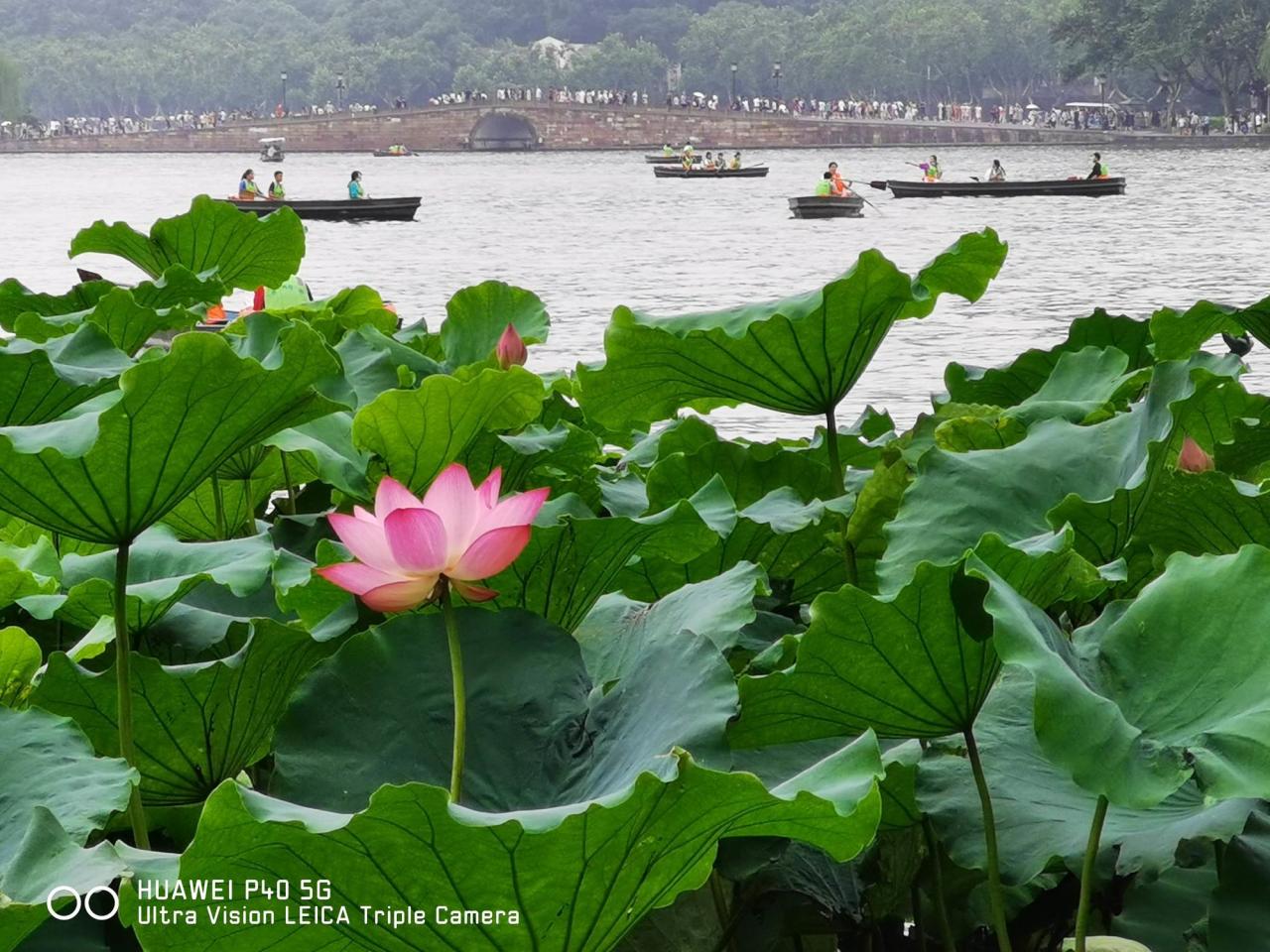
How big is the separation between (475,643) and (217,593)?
13.7 inches

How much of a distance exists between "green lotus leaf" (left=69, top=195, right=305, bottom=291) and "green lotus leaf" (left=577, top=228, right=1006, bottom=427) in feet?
2.36

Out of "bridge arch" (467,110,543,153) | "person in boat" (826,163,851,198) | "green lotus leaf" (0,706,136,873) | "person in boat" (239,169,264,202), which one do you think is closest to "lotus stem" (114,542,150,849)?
"green lotus leaf" (0,706,136,873)

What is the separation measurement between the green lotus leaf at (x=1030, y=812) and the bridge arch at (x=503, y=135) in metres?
58.1

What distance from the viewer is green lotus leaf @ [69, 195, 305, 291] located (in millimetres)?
1824

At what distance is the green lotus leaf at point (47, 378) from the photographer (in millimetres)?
979

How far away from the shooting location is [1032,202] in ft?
93.9

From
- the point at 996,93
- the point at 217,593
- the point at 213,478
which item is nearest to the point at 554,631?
the point at 217,593

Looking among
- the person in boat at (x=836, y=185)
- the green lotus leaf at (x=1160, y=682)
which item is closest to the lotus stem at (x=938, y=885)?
the green lotus leaf at (x=1160, y=682)

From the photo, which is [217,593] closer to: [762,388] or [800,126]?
[762,388]

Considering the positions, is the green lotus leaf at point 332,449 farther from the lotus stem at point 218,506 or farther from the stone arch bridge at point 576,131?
the stone arch bridge at point 576,131

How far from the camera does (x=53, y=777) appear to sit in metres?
0.72

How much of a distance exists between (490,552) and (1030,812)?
0.84 ft

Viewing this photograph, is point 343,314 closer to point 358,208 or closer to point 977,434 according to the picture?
point 977,434

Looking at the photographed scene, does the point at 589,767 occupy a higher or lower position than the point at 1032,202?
higher
